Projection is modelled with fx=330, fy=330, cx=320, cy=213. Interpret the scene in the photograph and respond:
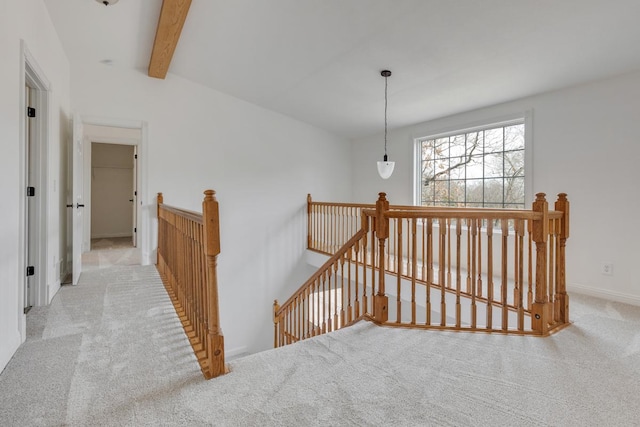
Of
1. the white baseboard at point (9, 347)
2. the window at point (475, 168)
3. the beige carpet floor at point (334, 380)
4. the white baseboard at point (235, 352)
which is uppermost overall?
the window at point (475, 168)

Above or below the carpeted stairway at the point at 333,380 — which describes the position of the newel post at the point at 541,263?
above

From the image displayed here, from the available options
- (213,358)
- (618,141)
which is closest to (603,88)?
(618,141)

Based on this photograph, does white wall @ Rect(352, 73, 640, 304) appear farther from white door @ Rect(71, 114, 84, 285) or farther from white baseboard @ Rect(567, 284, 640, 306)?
white door @ Rect(71, 114, 84, 285)

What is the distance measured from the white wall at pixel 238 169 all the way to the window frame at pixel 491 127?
175 centimetres

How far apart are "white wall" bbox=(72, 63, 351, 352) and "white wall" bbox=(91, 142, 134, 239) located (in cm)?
345

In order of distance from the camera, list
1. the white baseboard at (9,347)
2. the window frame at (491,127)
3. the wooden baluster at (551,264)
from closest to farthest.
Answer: the white baseboard at (9,347) < the wooden baluster at (551,264) < the window frame at (491,127)

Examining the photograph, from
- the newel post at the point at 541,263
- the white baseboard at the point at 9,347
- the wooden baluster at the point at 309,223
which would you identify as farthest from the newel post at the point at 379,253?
the wooden baluster at the point at 309,223

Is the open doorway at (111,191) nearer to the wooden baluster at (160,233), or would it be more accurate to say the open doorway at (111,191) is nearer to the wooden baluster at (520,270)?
the wooden baluster at (160,233)

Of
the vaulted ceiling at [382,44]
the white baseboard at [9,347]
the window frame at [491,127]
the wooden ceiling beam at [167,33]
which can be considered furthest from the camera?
the window frame at [491,127]

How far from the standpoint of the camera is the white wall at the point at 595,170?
3.27m

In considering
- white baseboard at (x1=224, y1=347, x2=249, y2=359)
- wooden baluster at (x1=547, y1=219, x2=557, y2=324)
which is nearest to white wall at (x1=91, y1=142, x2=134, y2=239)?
white baseboard at (x1=224, y1=347, x2=249, y2=359)

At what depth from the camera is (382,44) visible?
3.37 meters

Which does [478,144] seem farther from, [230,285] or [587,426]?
[230,285]

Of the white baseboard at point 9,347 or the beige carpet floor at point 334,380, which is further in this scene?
the white baseboard at point 9,347
